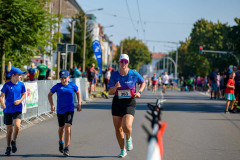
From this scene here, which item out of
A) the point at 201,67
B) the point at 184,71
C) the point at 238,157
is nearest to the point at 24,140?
the point at 238,157

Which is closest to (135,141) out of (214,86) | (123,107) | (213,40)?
(123,107)

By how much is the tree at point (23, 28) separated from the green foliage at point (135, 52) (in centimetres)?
8623

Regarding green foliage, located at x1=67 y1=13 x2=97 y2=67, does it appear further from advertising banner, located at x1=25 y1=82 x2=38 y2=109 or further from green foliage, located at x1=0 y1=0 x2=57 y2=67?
advertising banner, located at x1=25 y1=82 x2=38 y2=109

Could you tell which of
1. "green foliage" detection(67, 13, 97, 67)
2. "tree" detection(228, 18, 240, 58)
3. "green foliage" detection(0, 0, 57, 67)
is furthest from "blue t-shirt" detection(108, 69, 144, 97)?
"green foliage" detection(67, 13, 97, 67)

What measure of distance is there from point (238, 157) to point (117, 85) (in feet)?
8.27

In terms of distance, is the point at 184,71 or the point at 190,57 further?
the point at 184,71

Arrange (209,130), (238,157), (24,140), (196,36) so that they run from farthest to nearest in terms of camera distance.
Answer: (196,36)
(209,130)
(24,140)
(238,157)

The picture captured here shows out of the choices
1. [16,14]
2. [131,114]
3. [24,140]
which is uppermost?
[16,14]

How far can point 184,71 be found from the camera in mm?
108438

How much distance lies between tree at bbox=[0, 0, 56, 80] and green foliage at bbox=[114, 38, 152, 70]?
86.2 meters

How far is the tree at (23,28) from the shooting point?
20469mm

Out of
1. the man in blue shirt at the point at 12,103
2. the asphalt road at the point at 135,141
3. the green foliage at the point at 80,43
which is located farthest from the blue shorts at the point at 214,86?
the green foliage at the point at 80,43

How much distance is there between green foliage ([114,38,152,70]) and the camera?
111 metres

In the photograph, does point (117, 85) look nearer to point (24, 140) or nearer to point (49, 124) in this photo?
point (24, 140)
